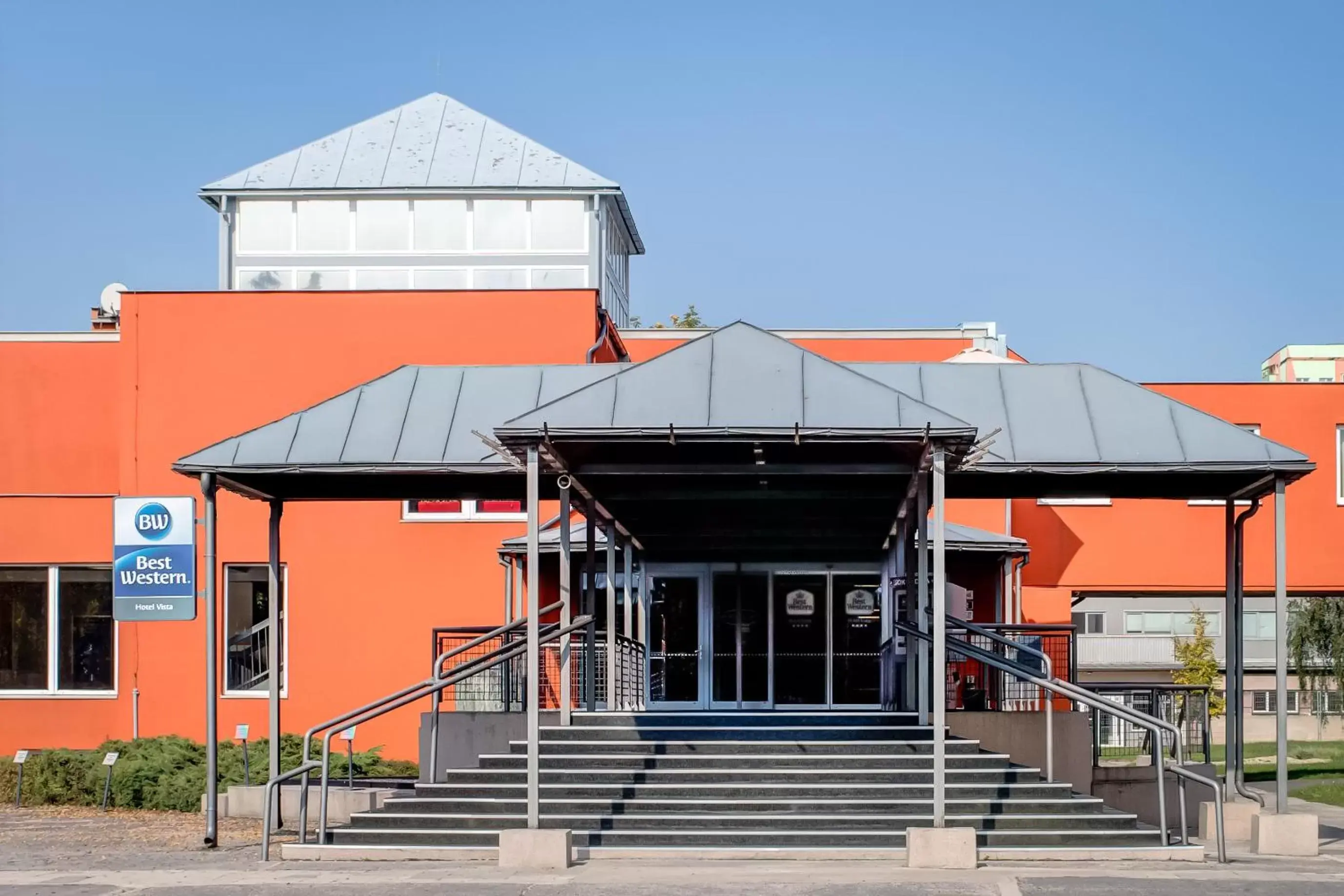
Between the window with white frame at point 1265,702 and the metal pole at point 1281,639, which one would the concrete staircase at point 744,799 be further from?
the window with white frame at point 1265,702

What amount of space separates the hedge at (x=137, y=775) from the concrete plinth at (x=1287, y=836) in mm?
10210

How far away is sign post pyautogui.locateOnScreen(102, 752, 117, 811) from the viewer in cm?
1964

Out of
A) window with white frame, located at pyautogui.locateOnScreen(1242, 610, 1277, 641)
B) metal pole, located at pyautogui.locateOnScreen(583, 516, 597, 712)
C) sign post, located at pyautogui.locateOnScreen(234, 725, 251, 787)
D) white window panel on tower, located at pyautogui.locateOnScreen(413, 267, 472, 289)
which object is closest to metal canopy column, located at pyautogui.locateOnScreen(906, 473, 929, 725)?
metal pole, located at pyautogui.locateOnScreen(583, 516, 597, 712)

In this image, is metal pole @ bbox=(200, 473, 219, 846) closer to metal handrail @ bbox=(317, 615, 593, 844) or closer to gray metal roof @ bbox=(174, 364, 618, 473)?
gray metal roof @ bbox=(174, 364, 618, 473)

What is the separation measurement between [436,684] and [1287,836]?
24.9ft

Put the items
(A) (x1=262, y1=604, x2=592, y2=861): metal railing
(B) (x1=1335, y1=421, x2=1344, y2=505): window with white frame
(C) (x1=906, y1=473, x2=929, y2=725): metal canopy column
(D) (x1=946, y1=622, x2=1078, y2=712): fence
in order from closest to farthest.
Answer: (A) (x1=262, y1=604, x2=592, y2=861): metal railing → (C) (x1=906, y1=473, x2=929, y2=725): metal canopy column → (D) (x1=946, y1=622, x2=1078, y2=712): fence → (B) (x1=1335, y1=421, x2=1344, y2=505): window with white frame

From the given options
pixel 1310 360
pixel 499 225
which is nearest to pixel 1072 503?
pixel 499 225

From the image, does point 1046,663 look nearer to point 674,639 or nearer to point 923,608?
point 923,608

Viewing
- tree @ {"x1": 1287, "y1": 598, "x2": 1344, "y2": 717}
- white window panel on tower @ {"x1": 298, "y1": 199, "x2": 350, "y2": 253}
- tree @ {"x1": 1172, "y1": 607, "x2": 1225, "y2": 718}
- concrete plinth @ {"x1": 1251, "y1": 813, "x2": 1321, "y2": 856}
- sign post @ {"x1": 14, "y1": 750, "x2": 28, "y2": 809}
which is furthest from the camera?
tree @ {"x1": 1287, "y1": 598, "x2": 1344, "y2": 717}

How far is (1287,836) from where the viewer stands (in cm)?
1511

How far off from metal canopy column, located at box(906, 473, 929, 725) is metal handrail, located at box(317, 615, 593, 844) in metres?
3.24

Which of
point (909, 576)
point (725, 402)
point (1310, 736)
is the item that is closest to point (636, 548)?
point (909, 576)

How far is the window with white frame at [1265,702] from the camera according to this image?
73.9m

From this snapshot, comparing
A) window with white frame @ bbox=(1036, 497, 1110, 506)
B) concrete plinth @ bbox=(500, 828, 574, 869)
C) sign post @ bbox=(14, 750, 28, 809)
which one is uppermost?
window with white frame @ bbox=(1036, 497, 1110, 506)
